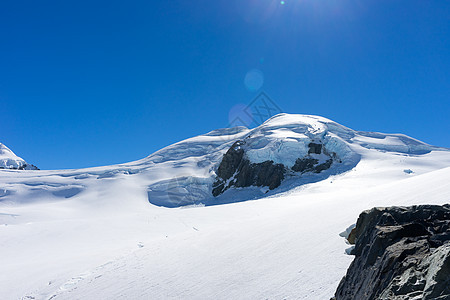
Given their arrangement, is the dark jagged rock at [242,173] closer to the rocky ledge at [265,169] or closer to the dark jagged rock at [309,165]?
the rocky ledge at [265,169]

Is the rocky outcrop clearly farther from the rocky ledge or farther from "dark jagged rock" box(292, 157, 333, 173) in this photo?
"dark jagged rock" box(292, 157, 333, 173)

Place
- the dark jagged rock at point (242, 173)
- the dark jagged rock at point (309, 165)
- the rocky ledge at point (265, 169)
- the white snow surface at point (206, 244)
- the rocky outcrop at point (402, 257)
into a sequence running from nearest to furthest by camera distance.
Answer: the rocky outcrop at point (402, 257)
the white snow surface at point (206, 244)
the dark jagged rock at point (309, 165)
the rocky ledge at point (265, 169)
the dark jagged rock at point (242, 173)

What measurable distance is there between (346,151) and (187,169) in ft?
114

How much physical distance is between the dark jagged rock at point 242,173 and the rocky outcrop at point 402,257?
133ft

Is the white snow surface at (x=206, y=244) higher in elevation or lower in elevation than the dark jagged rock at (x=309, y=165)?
lower

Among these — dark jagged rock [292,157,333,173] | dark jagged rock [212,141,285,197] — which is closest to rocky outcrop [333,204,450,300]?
dark jagged rock [212,141,285,197]

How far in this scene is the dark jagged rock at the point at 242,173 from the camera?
47.7 meters

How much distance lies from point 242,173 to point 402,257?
155 feet

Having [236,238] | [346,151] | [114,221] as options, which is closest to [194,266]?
[236,238]

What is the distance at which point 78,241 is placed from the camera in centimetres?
2058

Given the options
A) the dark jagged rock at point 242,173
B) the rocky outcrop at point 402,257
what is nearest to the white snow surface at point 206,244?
the rocky outcrop at point 402,257

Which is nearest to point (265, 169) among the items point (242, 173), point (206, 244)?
point (242, 173)

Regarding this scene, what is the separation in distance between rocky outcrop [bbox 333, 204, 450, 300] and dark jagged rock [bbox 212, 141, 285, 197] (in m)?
40.4

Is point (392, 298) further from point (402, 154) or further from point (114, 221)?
point (402, 154)
